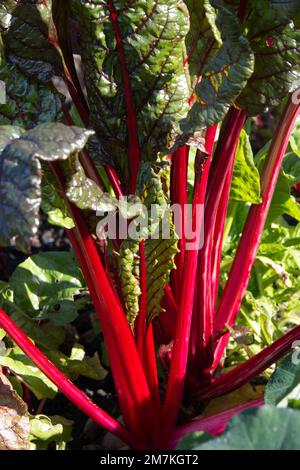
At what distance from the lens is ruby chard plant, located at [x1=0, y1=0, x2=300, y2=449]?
110 cm

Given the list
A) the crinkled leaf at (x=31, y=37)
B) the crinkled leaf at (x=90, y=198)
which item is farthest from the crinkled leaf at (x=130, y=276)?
the crinkled leaf at (x=31, y=37)

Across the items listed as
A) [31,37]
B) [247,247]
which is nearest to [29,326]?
[247,247]

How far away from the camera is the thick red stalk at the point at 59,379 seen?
119cm

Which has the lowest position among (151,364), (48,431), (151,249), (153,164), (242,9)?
(48,431)

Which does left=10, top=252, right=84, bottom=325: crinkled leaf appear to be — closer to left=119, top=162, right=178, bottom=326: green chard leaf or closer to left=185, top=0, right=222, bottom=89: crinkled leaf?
left=119, top=162, right=178, bottom=326: green chard leaf

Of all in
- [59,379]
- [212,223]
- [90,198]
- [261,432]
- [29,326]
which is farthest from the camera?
[29,326]

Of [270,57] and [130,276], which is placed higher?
[270,57]

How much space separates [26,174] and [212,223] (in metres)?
0.54

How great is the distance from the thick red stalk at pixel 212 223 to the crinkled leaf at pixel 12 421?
37 cm

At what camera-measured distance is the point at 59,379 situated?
1232mm

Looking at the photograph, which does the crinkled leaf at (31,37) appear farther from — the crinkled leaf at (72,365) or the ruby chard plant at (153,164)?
the crinkled leaf at (72,365)

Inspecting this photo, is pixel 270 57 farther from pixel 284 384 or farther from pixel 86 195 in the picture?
pixel 284 384
